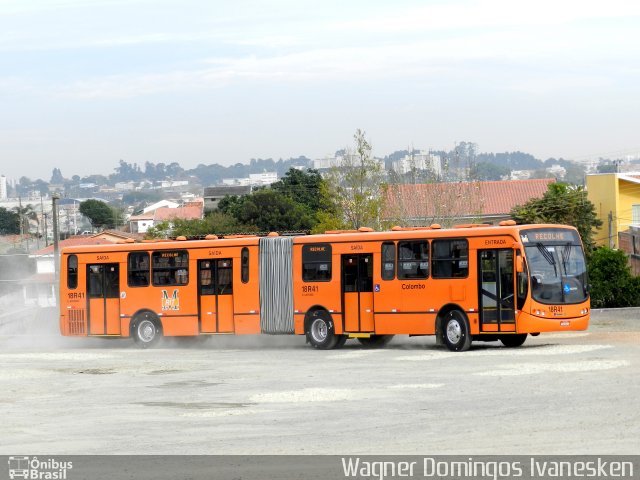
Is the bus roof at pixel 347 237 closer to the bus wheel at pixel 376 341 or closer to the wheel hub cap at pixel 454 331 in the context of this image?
the wheel hub cap at pixel 454 331

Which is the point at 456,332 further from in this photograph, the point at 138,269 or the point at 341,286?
the point at 138,269

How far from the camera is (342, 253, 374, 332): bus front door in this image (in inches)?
1246

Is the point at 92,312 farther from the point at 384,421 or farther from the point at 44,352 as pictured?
the point at 384,421

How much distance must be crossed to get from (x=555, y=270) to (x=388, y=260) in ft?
15.2

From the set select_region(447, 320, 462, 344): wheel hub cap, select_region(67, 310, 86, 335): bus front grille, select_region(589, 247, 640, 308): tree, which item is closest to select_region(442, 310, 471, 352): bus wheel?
select_region(447, 320, 462, 344): wheel hub cap

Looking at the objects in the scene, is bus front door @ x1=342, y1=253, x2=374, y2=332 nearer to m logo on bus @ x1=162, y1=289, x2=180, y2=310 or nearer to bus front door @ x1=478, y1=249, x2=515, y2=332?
bus front door @ x1=478, y1=249, x2=515, y2=332

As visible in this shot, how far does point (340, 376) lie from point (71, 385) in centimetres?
537

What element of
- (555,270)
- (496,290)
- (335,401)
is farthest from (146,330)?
(335,401)

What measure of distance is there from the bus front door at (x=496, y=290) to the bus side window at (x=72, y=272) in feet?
47.3

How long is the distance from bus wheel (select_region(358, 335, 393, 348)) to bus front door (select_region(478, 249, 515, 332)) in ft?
16.0

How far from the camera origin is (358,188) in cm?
6962

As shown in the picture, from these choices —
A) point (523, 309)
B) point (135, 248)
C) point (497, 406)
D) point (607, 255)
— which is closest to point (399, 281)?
point (523, 309)

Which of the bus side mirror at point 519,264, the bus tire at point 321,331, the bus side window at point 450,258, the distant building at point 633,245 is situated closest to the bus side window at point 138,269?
the bus tire at point 321,331
